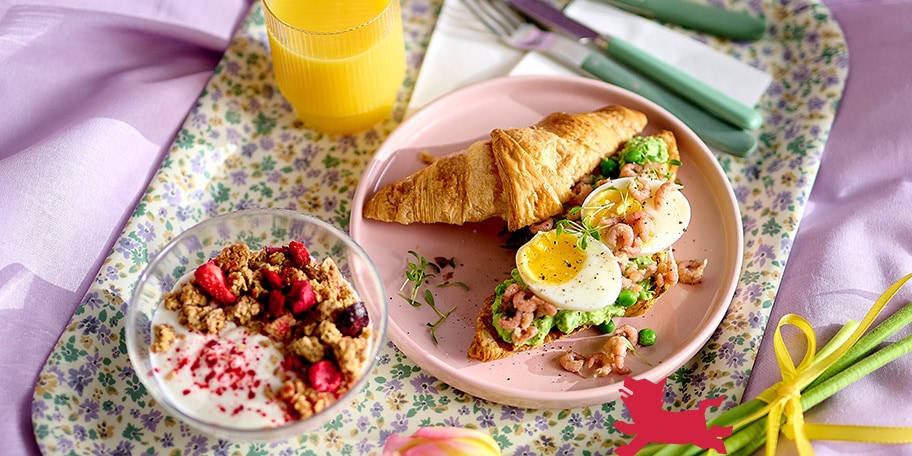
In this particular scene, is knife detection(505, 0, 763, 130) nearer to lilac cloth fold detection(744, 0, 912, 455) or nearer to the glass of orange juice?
lilac cloth fold detection(744, 0, 912, 455)

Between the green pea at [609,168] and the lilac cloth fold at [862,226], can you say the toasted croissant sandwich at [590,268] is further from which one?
the lilac cloth fold at [862,226]

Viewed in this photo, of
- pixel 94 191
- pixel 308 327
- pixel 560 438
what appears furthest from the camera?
pixel 94 191

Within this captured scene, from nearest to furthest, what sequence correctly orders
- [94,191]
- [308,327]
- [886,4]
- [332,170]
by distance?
[308,327], [94,191], [332,170], [886,4]

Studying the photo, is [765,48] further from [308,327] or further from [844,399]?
[308,327]

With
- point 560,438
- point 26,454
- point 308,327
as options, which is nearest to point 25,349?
point 26,454

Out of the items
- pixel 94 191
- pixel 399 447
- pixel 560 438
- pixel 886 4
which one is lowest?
pixel 560 438

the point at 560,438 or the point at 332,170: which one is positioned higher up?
the point at 332,170

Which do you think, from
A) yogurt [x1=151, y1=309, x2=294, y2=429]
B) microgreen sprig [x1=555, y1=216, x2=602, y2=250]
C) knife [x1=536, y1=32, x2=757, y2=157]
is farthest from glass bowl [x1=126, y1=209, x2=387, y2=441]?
knife [x1=536, y1=32, x2=757, y2=157]
